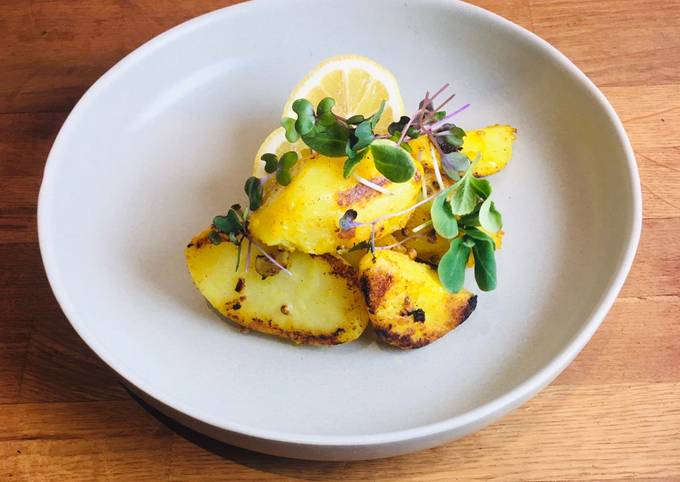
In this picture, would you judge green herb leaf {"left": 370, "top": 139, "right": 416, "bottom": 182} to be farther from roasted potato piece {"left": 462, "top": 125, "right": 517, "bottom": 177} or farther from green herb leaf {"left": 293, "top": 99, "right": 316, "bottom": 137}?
roasted potato piece {"left": 462, "top": 125, "right": 517, "bottom": 177}

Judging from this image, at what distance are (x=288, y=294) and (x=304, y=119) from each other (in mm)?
271

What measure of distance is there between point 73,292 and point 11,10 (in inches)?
37.4

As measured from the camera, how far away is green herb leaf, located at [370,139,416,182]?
112cm

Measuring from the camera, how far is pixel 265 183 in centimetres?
126

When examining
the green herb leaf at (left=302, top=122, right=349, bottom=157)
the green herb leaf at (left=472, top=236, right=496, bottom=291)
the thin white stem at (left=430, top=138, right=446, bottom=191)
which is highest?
the green herb leaf at (left=302, top=122, right=349, bottom=157)

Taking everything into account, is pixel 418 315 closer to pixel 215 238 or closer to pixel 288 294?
pixel 288 294

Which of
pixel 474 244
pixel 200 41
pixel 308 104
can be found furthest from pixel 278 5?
pixel 474 244

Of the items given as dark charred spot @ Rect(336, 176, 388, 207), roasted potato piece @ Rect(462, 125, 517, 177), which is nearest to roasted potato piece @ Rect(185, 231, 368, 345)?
dark charred spot @ Rect(336, 176, 388, 207)

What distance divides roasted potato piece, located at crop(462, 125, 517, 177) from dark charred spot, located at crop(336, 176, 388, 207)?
24cm

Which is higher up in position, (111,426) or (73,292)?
(73,292)

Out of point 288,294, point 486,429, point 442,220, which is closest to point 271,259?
point 288,294

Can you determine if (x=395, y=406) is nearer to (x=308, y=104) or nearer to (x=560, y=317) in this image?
(x=560, y=317)

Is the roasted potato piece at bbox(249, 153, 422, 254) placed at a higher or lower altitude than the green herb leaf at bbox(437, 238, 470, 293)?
higher

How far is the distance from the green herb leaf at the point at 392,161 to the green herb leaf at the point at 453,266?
0.43 feet
